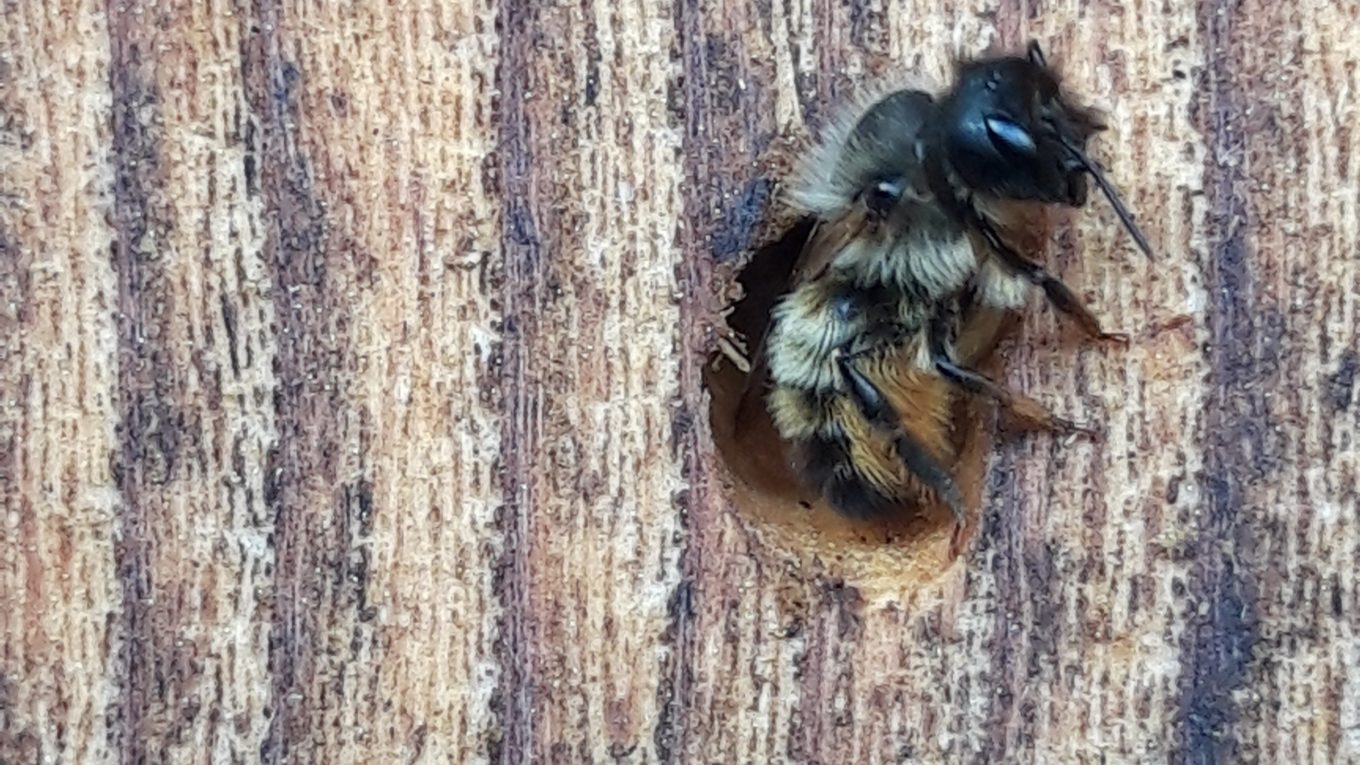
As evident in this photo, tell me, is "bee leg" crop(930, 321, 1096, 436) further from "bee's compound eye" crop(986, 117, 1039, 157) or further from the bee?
"bee's compound eye" crop(986, 117, 1039, 157)

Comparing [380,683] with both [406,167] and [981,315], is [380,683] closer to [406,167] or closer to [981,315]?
[406,167]

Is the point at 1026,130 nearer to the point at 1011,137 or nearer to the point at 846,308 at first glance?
the point at 1011,137

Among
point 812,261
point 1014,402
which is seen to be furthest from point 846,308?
point 1014,402

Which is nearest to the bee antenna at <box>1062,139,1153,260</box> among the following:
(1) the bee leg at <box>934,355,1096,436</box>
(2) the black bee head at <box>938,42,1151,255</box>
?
(2) the black bee head at <box>938,42,1151,255</box>

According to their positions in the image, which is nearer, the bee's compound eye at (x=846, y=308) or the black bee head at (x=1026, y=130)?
the black bee head at (x=1026, y=130)

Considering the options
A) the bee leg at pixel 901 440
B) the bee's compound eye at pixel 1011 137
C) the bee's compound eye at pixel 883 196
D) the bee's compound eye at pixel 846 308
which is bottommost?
the bee leg at pixel 901 440

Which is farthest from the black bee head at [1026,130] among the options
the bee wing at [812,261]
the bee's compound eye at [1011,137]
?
the bee wing at [812,261]

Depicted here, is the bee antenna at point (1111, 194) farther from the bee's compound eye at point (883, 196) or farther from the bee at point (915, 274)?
the bee's compound eye at point (883, 196)
